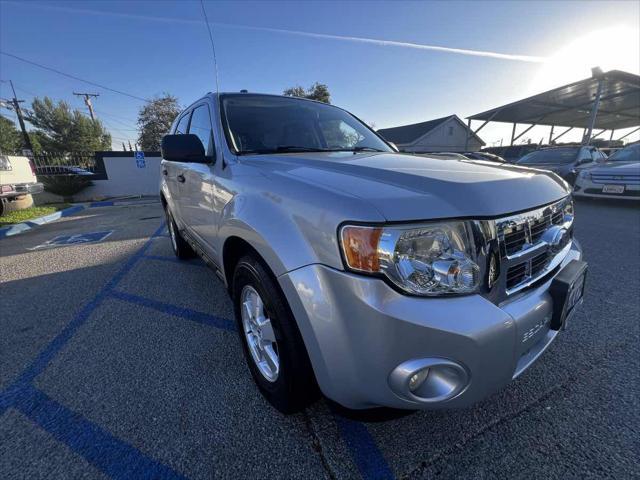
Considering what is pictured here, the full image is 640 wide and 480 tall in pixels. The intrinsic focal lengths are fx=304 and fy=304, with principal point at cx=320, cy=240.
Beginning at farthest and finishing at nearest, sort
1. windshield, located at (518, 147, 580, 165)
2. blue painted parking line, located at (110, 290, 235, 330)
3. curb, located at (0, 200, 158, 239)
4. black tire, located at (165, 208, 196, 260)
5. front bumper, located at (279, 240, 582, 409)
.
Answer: windshield, located at (518, 147, 580, 165) < curb, located at (0, 200, 158, 239) < black tire, located at (165, 208, 196, 260) < blue painted parking line, located at (110, 290, 235, 330) < front bumper, located at (279, 240, 582, 409)

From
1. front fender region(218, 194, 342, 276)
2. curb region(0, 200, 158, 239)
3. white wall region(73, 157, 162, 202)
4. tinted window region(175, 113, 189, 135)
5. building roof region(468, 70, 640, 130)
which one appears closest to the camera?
front fender region(218, 194, 342, 276)

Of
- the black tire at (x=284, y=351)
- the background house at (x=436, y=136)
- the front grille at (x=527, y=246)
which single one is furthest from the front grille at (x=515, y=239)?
the background house at (x=436, y=136)

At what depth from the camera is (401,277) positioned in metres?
1.07

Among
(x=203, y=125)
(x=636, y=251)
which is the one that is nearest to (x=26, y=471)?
(x=203, y=125)

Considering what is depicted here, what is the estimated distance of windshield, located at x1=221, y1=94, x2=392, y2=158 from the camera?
2.26m

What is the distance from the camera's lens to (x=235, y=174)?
188 centimetres

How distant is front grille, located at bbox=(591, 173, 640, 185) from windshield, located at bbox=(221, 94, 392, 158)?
25.3 feet

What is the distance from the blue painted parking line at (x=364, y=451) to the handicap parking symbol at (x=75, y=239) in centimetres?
604

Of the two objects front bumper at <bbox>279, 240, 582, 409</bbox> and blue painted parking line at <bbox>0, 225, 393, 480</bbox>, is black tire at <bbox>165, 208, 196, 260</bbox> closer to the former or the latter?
blue painted parking line at <bbox>0, 225, 393, 480</bbox>

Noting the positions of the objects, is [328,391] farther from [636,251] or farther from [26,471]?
[636,251]

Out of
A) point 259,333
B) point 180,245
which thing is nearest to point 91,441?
point 259,333

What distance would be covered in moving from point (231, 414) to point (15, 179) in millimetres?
9305

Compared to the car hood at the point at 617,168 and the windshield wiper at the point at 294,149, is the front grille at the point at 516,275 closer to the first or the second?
the windshield wiper at the point at 294,149

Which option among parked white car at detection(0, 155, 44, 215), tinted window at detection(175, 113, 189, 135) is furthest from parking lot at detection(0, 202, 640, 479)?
parked white car at detection(0, 155, 44, 215)
